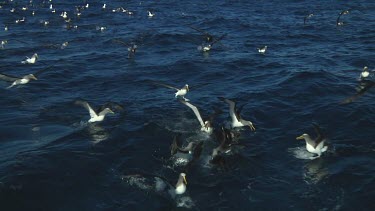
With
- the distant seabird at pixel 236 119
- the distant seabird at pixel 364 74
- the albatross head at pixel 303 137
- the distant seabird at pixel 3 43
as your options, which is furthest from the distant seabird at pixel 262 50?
the distant seabird at pixel 3 43

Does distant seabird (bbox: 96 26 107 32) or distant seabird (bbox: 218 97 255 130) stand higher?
distant seabird (bbox: 218 97 255 130)

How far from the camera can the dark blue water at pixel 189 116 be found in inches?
607

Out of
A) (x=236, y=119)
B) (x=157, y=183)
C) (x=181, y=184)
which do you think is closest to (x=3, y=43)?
(x=236, y=119)

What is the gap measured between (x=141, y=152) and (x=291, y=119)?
722 centimetres

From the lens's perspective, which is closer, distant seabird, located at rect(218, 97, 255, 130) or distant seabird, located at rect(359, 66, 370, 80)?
distant seabird, located at rect(218, 97, 255, 130)

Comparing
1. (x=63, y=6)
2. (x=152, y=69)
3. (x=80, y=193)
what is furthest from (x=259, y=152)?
(x=63, y=6)

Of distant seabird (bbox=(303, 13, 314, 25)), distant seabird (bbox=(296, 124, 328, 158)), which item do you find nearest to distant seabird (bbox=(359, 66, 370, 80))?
distant seabird (bbox=(296, 124, 328, 158))

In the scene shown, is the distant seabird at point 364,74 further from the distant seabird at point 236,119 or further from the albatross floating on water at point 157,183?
the albatross floating on water at point 157,183

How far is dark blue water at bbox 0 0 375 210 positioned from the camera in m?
15.4

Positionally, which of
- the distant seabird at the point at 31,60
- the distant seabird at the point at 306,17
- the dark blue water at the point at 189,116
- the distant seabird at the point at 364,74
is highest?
the distant seabird at the point at 364,74

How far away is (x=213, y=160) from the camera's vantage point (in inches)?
661

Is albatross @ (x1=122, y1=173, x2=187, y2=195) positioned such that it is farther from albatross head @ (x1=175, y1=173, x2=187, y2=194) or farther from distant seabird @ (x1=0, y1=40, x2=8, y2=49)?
distant seabird @ (x1=0, y1=40, x2=8, y2=49)

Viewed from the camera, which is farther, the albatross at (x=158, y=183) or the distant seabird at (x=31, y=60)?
the distant seabird at (x=31, y=60)

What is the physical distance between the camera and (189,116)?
2189 cm
